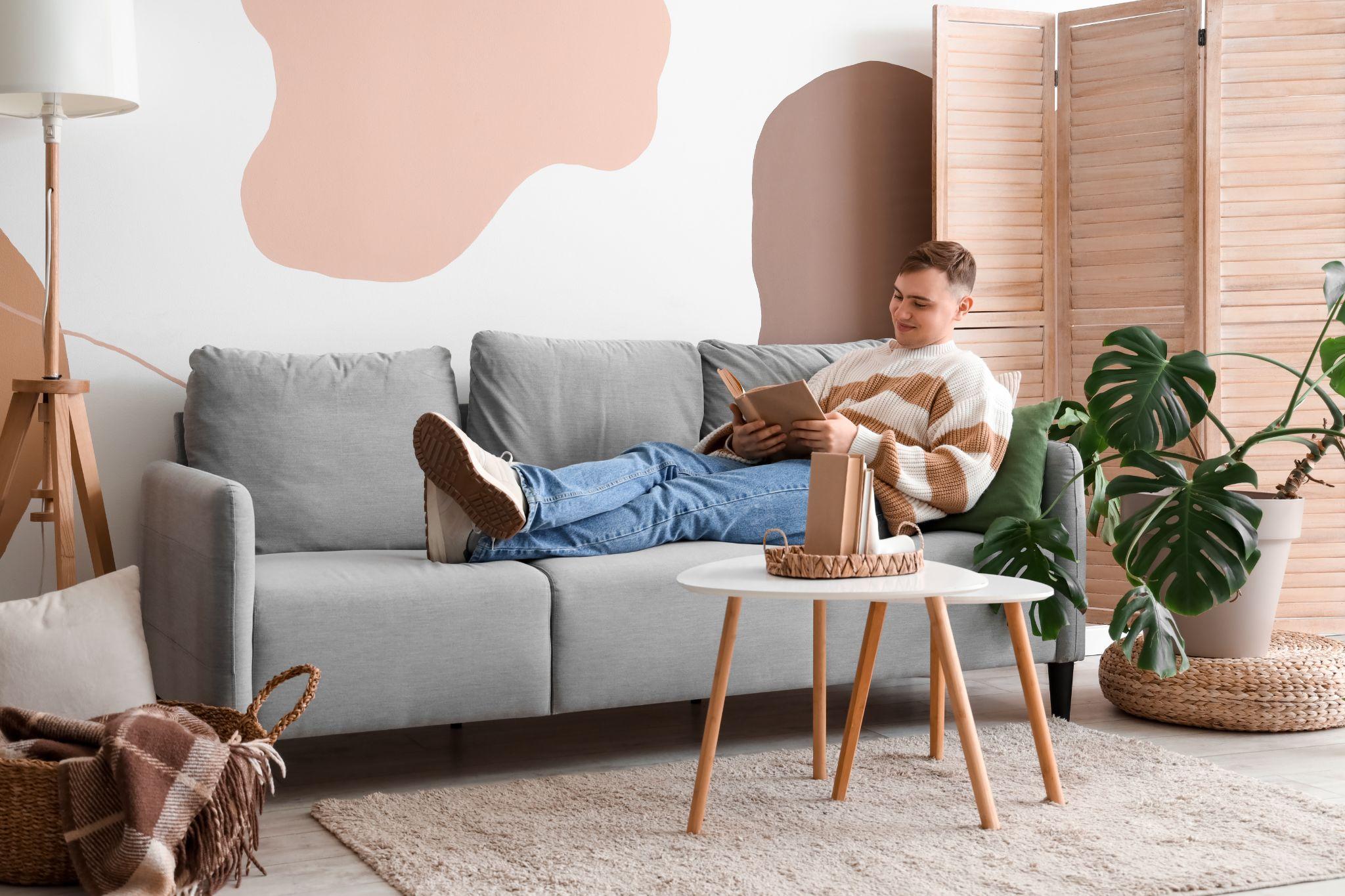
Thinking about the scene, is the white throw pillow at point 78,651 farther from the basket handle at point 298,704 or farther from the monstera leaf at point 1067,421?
the monstera leaf at point 1067,421

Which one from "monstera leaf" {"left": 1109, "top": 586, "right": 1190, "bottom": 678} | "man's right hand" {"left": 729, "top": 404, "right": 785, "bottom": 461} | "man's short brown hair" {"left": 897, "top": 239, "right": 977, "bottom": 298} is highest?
"man's short brown hair" {"left": 897, "top": 239, "right": 977, "bottom": 298}

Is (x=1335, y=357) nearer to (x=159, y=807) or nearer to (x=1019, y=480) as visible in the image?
(x=1019, y=480)

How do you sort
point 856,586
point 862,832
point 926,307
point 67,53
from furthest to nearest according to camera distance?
point 926,307, point 67,53, point 862,832, point 856,586

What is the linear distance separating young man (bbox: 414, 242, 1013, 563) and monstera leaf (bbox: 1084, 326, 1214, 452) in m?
0.23

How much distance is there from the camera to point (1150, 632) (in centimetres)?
251

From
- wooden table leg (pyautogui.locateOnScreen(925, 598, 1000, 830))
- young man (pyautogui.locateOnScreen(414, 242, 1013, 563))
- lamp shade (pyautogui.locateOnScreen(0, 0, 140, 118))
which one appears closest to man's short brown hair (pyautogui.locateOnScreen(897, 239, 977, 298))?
young man (pyautogui.locateOnScreen(414, 242, 1013, 563))

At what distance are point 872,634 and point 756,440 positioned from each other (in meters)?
0.73

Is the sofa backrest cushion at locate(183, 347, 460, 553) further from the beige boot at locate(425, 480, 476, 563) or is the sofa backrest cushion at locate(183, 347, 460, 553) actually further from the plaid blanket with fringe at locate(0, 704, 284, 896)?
the plaid blanket with fringe at locate(0, 704, 284, 896)

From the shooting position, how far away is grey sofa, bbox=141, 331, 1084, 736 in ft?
7.08

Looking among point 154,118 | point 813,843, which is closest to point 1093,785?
point 813,843

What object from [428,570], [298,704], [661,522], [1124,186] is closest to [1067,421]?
[1124,186]

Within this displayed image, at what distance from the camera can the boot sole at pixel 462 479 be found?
2.20 m

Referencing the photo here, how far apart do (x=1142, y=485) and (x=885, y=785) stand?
2.90ft

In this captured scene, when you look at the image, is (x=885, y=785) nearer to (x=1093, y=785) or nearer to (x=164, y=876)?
(x=1093, y=785)
